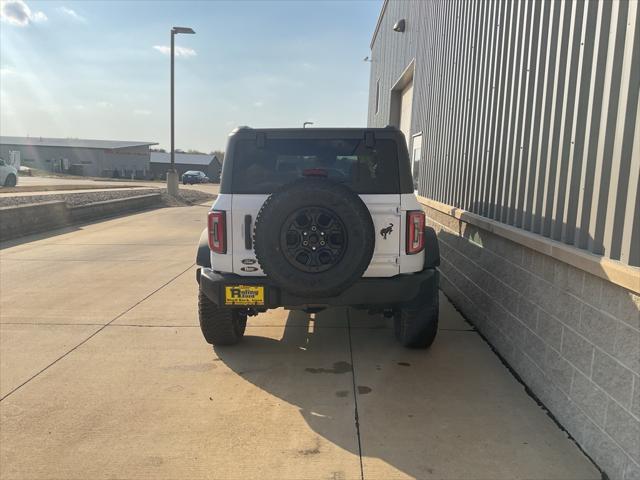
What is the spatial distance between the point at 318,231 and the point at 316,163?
2.98 feet

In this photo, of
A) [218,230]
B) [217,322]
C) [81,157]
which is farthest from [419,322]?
[81,157]

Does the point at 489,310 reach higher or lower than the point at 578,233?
lower

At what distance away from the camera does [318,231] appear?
3422 millimetres

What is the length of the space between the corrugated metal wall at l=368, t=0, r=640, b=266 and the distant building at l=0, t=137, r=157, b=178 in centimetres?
5824

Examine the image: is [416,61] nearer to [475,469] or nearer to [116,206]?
[475,469]

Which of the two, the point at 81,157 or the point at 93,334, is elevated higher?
the point at 81,157

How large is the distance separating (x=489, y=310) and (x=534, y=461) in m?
2.03

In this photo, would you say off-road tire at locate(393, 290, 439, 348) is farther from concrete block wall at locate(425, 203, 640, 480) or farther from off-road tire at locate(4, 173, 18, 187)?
off-road tire at locate(4, 173, 18, 187)

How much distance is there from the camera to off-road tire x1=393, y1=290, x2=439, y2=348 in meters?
4.09

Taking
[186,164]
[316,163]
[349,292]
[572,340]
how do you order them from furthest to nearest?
1. [186,164]
2. [316,163]
3. [349,292]
4. [572,340]

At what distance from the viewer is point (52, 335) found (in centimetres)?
471

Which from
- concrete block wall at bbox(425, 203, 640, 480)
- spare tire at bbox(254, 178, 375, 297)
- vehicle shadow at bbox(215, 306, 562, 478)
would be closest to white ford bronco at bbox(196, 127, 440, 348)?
spare tire at bbox(254, 178, 375, 297)

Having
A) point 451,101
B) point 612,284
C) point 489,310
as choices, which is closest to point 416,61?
point 451,101

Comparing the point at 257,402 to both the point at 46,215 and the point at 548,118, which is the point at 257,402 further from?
the point at 46,215
